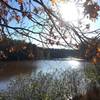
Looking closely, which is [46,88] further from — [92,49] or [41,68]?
[41,68]

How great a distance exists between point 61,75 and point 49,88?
7.68ft

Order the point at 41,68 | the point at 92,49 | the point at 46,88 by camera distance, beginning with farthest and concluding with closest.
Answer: the point at 41,68
the point at 46,88
the point at 92,49

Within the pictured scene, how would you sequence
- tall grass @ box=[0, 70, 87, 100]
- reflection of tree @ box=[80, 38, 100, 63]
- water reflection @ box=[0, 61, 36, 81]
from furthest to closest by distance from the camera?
water reflection @ box=[0, 61, 36, 81] < tall grass @ box=[0, 70, 87, 100] < reflection of tree @ box=[80, 38, 100, 63]

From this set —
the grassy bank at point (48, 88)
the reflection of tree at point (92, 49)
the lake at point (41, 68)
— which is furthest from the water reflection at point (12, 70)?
the reflection of tree at point (92, 49)

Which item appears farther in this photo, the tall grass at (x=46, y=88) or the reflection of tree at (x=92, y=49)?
the tall grass at (x=46, y=88)

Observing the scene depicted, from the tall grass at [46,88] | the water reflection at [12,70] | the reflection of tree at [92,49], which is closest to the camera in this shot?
the reflection of tree at [92,49]

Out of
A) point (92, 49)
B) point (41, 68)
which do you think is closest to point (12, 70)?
point (41, 68)

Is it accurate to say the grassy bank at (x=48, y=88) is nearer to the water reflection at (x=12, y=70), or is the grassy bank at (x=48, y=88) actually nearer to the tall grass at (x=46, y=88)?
the tall grass at (x=46, y=88)

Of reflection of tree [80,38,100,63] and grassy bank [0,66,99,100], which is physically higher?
reflection of tree [80,38,100,63]

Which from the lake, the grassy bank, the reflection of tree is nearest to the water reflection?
the lake

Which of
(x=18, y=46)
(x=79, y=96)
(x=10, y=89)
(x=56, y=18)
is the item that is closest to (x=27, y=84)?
(x=10, y=89)

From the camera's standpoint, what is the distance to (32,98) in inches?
454

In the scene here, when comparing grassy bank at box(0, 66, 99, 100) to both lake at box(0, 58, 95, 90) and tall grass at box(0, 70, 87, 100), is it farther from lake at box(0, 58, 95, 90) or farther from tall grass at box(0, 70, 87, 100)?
lake at box(0, 58, 95, 90)

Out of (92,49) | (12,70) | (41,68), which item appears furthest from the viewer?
(12,70)
